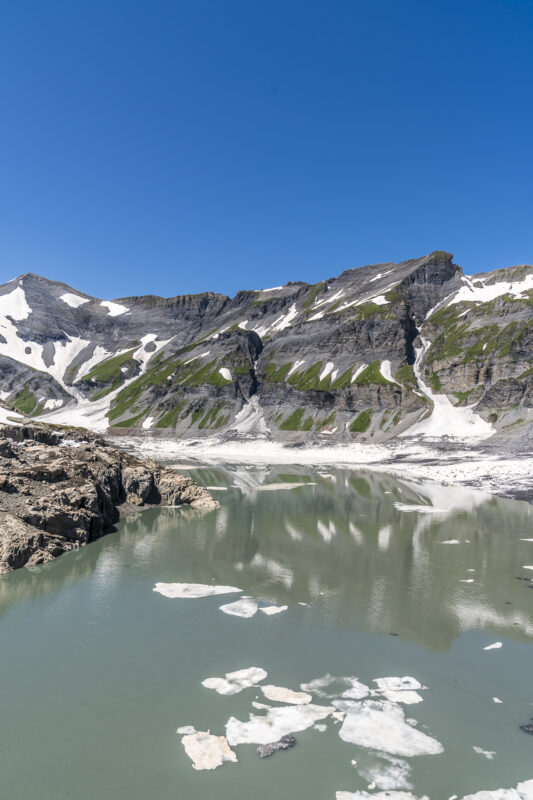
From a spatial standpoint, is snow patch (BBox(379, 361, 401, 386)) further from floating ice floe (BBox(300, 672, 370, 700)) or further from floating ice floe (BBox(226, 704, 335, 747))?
floating ice floe (BBox(226, 704, 335, 747))

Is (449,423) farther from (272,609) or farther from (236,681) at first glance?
(236,681)

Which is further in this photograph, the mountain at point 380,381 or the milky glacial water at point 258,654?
the mountain at point 380,381

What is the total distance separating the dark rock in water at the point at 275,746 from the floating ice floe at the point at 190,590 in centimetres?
1347

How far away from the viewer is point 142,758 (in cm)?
1408

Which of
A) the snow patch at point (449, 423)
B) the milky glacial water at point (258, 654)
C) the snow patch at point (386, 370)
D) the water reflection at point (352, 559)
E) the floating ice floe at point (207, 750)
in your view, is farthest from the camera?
the snow patch at point (386, 370)

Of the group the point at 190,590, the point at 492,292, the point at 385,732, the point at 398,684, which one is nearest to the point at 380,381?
the point at 492,292

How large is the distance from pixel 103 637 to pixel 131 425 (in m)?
170

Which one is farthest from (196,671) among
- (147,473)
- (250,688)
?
(147,473)

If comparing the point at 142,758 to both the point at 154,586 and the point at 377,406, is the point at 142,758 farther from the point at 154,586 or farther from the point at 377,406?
the point at 377,406

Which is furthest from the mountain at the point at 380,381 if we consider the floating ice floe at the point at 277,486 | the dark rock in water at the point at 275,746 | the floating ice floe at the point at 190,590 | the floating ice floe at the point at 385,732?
the dark rock in water at the point at 275,746

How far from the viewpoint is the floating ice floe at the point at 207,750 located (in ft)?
45.6

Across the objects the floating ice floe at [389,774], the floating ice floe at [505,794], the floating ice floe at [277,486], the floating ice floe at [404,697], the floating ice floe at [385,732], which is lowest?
the floating ice floe at [277,486]

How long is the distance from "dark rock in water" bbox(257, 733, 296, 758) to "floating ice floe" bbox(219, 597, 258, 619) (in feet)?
32.3

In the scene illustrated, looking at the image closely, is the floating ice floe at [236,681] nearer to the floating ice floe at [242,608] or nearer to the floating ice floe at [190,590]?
the floating ice floe at [242,608]
